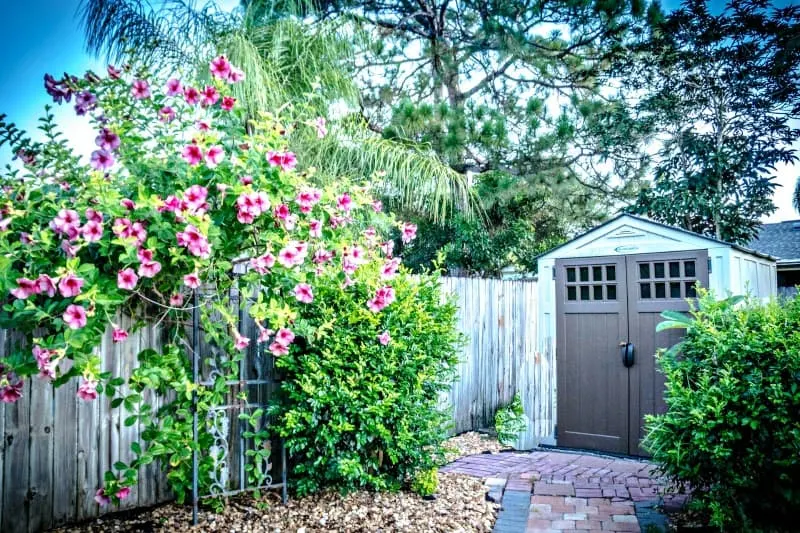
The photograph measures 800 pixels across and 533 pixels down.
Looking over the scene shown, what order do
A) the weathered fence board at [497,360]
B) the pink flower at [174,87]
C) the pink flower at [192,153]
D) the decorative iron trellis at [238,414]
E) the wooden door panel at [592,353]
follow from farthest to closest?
the weathered fence board at [497,360], the wooden door panel at [592,353], the decorative iron trellis at [238,414], the pink flower at [174,87], the pink flower at [192,153]

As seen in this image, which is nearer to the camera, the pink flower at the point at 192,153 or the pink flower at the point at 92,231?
the pink flower at the point at 92,231

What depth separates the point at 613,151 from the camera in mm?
9211

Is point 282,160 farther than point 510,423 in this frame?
No

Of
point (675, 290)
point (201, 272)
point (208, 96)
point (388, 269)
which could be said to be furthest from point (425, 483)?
point (675, 290)

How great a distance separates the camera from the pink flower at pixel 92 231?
2.11 meters

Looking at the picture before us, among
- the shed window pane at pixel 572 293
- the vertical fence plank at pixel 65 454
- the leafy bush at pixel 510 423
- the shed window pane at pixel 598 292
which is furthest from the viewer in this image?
the leafy bush at pixel 510 423

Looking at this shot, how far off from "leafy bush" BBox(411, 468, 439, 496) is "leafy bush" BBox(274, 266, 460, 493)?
0.05 metres

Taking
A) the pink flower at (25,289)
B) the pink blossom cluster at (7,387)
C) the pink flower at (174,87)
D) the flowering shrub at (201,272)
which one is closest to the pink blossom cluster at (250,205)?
the flowering shrub at (201,272)

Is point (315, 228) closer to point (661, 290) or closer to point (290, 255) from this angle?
point (290, 255)

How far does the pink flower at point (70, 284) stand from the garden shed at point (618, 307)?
4131 millimetres

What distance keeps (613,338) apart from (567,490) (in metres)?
1.63

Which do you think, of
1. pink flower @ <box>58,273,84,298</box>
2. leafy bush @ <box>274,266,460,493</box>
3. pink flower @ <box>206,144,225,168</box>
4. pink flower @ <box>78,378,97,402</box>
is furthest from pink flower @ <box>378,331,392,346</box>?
pink flower @ <box>58,273,84,298</box>

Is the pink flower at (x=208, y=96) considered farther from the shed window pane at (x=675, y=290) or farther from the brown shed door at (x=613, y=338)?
the shed window pane at (x=675, y=290)

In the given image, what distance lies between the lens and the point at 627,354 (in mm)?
4754
